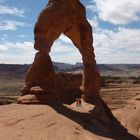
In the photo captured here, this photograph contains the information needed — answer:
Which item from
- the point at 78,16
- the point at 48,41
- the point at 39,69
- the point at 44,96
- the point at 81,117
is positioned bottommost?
the point at 81,117

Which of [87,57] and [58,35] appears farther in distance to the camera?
[87,57]

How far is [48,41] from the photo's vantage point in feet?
68.1

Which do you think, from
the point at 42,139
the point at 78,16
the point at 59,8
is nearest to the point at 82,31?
the point at 78,16

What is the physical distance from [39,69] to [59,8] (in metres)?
4.07

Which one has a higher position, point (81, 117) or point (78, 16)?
point (78, 16)

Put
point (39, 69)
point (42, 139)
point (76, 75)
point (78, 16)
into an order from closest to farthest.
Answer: point (42, 139)
point (39, 69)
point (78, 16)
point (76, 75)

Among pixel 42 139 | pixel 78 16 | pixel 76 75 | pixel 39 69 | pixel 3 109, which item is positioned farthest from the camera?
pixel 76 75

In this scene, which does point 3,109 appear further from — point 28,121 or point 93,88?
point 93,88

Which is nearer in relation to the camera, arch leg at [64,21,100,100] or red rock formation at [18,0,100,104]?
red rock formation at [18,0,100,104]

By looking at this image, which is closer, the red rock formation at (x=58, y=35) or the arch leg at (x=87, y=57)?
the red rock formation at (x=58, y=35)

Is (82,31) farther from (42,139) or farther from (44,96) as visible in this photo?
(42,139)

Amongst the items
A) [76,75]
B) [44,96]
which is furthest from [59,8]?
[76,75]

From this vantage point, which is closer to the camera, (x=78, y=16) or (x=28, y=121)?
(x=28, y=121)

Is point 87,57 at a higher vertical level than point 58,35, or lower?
lower
